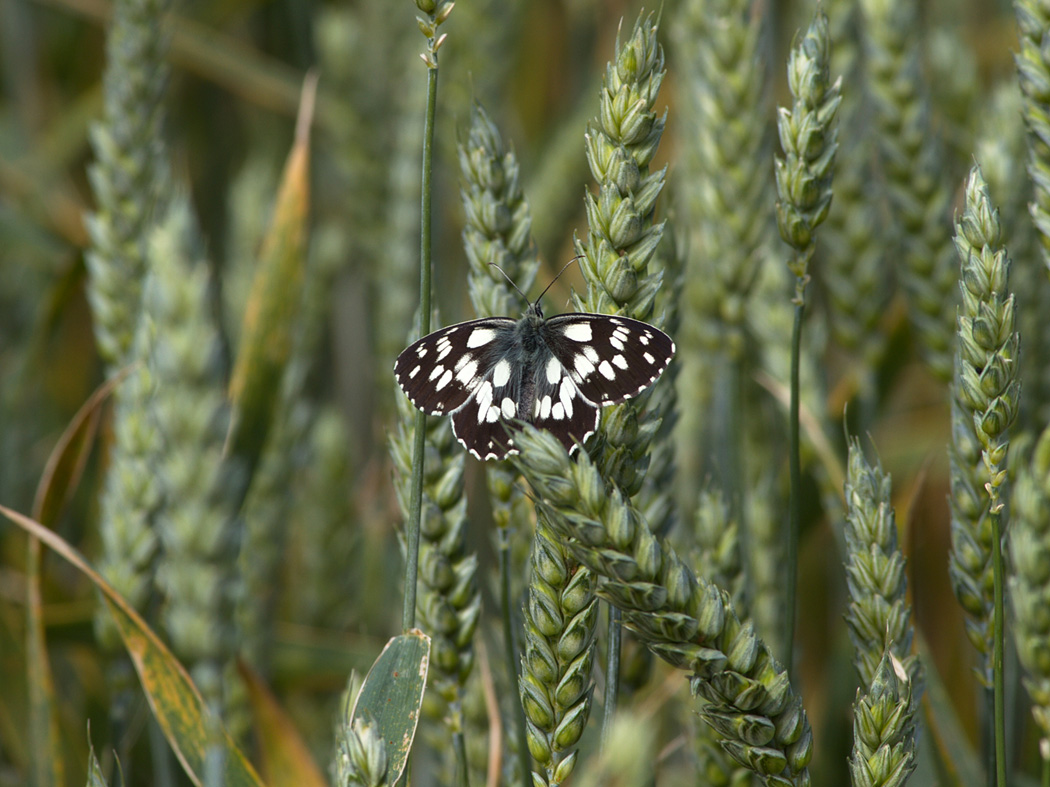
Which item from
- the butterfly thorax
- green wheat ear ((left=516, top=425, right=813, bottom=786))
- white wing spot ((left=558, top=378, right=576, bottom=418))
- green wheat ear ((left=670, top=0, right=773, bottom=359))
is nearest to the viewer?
green wheat ear ((left=516, top=425, right=813, bottom=786))

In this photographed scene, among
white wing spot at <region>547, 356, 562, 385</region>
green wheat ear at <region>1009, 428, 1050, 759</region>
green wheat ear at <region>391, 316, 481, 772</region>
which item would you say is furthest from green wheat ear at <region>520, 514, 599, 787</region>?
green wheat ear at <region>1009, 428, 1050, 759</region>

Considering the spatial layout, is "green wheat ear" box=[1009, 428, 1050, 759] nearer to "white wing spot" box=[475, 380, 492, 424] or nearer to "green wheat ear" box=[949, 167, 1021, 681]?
"green wheat ear" box=[949, 167, 1021, 681]

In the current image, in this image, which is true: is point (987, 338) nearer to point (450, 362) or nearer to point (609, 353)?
point (609, 353)

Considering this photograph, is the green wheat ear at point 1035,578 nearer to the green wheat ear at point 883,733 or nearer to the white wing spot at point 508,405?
the green wheat ear at point 883,733

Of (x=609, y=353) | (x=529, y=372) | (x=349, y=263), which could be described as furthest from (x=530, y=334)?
(x=349, y=263)

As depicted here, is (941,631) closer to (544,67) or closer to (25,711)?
(25,711)

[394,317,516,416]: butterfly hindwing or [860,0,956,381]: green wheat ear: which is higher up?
[860,0,956,381]: green wheat ear

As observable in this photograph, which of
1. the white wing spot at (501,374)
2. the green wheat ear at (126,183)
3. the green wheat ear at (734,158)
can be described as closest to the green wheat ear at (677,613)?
the white wing spot at (501,374)
